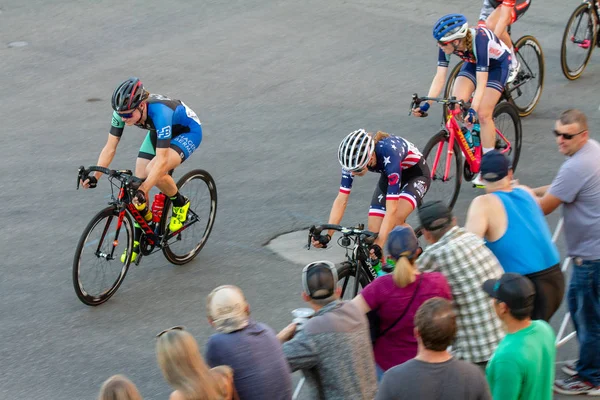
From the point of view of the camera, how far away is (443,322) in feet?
15.6

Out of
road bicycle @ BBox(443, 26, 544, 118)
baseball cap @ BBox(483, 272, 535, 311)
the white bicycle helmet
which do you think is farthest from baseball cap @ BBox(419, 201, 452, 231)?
road bicycle @ BBox(443, 26, 544, 118)

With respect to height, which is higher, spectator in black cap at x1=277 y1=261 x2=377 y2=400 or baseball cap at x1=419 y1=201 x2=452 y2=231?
baseball cap at x1=419 y1=201 x2=452 y2=231

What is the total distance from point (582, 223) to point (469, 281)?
1.35 m

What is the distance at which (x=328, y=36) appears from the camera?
51.1ft

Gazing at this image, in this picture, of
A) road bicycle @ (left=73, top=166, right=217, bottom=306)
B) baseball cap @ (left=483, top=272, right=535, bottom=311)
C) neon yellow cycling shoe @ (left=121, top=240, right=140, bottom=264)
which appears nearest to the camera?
baseball cap @ (left=483, top=272, right=535, bottom=311)

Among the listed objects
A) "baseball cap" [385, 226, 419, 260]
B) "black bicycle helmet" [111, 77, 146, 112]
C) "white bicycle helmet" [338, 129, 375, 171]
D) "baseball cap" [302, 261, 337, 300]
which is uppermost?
"black bicycle helmet" [111, 77, 146, 112]

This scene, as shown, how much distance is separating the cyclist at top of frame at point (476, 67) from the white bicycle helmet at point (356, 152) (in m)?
2.23

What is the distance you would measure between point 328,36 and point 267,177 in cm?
510

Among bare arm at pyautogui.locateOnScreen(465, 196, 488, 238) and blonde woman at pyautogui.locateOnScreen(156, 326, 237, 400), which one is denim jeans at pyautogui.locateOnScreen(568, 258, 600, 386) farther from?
blonde woman at pyautogui.locateOnScreen(156, 326, 237, 400)

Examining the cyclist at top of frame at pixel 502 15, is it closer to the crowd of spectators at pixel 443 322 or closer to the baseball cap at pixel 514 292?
the crowd of spectators at pixel 443 322

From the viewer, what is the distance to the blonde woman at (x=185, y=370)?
4.70 m

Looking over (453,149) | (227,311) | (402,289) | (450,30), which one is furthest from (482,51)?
(227,311)

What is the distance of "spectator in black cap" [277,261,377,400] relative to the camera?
5207mm

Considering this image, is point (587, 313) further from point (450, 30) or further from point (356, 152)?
point (450, 30)
